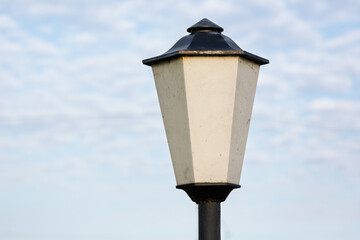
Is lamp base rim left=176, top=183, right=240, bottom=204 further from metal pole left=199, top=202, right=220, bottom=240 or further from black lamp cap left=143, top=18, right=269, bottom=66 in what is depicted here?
black lamp cap left=143, top=18, right=269, bottom=66

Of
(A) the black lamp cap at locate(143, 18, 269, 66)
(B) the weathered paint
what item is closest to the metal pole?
(B) the weathered paint

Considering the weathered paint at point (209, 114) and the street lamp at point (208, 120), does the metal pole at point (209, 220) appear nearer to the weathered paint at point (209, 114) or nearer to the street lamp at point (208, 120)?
the street lamp at point (208, 120)

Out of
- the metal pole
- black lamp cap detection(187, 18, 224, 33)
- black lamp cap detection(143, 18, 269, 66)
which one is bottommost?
the metal pole

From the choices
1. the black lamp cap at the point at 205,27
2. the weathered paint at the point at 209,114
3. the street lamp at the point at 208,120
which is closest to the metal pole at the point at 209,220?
the street lamp at the point at 208,120

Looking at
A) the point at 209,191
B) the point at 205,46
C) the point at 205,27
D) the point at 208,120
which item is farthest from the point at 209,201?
the point at 205,27

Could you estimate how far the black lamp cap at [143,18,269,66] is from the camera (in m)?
3.92

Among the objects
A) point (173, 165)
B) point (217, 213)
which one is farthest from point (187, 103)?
point (217, 213)

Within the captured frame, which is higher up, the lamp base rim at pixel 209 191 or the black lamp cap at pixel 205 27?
the black lamp cap at pixel 205 27

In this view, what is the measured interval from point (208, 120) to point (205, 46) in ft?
1.46

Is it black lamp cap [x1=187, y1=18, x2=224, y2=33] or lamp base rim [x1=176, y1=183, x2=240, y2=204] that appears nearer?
lamp base rim [x1=176, y1=183, x2=240, y2=204]

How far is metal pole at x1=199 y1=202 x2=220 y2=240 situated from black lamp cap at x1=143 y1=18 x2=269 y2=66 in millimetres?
875

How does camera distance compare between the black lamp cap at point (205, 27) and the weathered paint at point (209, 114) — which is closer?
the weathered paint at point (209, 114)

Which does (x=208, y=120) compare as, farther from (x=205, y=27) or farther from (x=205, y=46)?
(x=205, y=27)

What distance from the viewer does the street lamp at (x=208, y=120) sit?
12.8 ft
